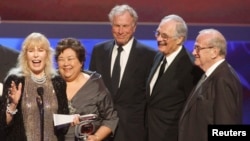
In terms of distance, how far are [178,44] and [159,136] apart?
2.23 ft

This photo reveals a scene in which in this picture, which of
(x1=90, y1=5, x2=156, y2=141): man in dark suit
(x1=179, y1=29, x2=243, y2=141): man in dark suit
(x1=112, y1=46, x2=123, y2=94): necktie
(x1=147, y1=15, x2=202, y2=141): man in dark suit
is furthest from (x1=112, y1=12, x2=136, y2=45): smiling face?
(x1=179, y1=29, x2=243, y2=141): man in dark suit

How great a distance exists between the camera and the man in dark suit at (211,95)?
3.51 m

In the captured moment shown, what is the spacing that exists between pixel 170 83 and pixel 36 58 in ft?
3.32

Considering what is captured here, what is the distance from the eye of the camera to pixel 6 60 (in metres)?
4.25

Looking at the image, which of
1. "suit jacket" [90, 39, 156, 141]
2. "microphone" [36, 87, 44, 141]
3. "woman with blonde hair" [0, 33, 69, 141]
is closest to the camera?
"microphone" [36, 87, 44, 141]

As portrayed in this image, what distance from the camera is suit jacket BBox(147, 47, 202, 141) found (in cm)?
412

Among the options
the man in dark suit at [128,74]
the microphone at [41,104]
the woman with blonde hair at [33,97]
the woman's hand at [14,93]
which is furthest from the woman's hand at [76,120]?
the man in dark suit at [128,74]

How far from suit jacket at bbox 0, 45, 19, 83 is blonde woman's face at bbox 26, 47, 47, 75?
0.54 metres

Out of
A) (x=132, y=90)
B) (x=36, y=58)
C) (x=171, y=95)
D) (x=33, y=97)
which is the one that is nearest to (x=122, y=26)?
(x=132, y=90)

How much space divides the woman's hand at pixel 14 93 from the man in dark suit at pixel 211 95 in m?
1.08

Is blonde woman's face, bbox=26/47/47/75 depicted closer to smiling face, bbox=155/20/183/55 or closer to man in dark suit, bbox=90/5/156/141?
man in dark suit, bbox=90/5/156/141

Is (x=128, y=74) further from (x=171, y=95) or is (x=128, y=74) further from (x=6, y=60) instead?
(x=6, y=60)

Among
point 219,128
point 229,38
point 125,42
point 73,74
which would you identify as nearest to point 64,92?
point 73,74

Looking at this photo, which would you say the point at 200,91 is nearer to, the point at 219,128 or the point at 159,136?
the point at 219,128
